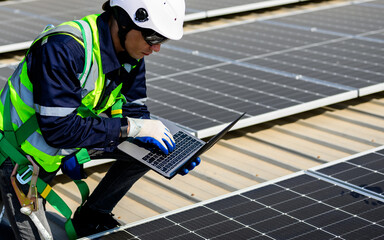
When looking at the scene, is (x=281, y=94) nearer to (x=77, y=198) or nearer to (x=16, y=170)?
(x=77, y=198)

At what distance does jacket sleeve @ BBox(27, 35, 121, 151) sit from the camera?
17.8ft

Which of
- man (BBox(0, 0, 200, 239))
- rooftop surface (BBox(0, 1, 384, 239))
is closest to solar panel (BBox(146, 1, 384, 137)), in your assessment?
rooftop surface (BBox(0, 1, 384, 239))

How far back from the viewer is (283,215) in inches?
263

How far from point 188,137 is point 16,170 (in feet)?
4.78

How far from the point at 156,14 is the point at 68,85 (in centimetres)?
82

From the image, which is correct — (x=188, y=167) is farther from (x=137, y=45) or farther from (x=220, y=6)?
(x=220, y=6)

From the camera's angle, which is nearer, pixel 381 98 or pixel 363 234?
pixel 363 234

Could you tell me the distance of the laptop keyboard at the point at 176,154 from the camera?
6102 millimetres

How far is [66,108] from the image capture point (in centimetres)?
Result: 553

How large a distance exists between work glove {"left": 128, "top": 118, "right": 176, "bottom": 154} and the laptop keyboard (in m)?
0.08

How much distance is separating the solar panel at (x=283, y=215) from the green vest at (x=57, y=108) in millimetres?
1028

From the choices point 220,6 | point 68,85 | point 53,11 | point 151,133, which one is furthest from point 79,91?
point 53,11

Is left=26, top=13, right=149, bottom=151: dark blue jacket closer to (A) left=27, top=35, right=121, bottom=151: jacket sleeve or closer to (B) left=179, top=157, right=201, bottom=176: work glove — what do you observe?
(A) left=27, top=35, right=121, bottom=151: jacket sleeve

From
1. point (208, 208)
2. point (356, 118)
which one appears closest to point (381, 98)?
point (356, 118)
